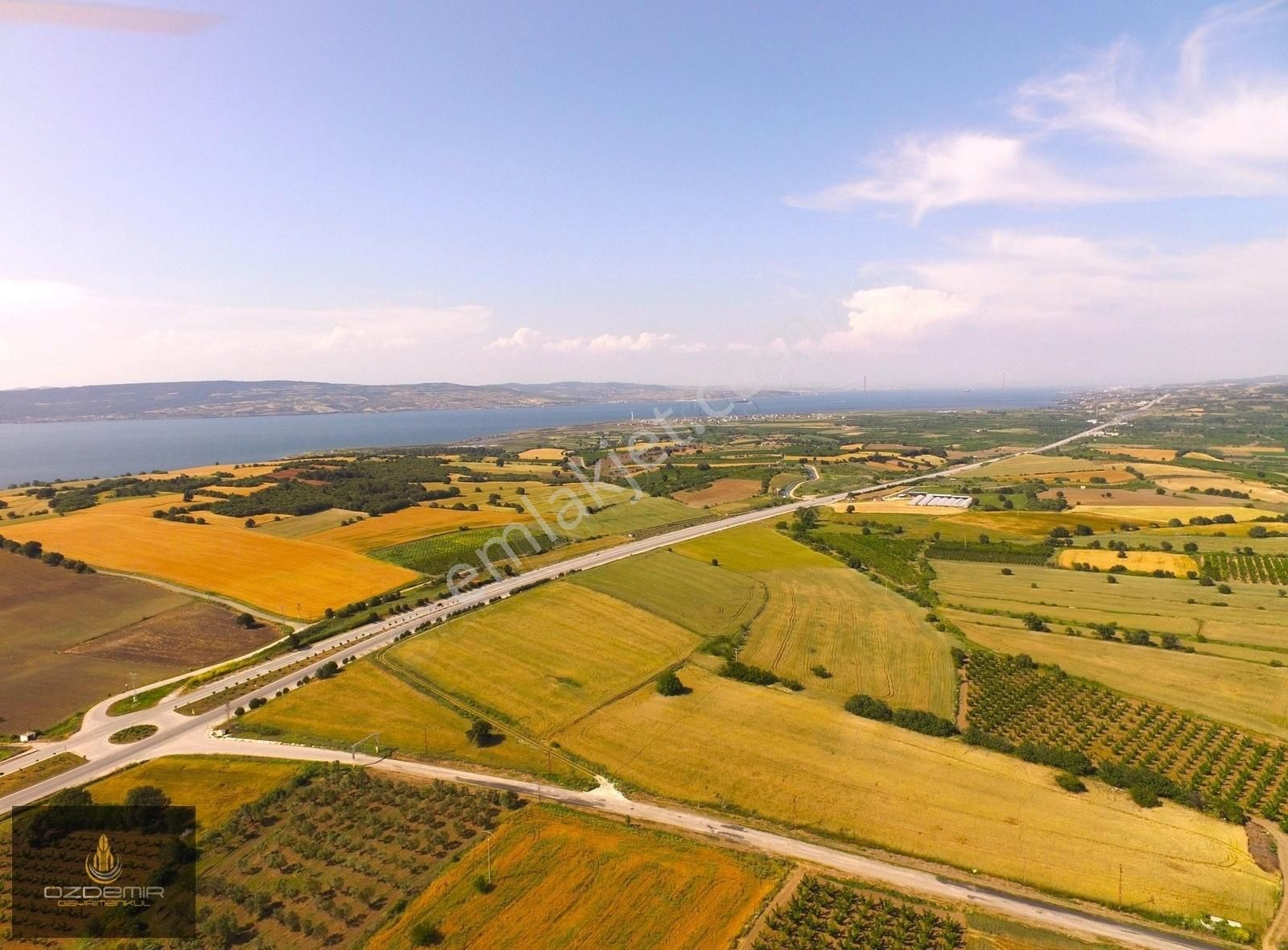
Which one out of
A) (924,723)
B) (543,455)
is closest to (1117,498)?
(924,723)

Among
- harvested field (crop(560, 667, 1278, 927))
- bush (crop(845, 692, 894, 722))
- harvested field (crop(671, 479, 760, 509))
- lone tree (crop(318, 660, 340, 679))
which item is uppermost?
harvested field (crop(671, 479, 760, 509))

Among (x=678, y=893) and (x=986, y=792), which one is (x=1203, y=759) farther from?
(x=678, y=893)

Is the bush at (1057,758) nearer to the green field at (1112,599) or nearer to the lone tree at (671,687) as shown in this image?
the lone tree at (671,687)

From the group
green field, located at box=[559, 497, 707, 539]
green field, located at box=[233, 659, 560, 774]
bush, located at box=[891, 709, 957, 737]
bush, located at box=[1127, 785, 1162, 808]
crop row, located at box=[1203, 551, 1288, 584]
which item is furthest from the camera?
green field, located at box=[559, 497, 707, 539]

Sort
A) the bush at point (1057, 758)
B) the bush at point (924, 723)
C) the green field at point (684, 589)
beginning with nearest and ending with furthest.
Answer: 1. the bush at point (1057, 758)
2. the bush at point (924, 723)
3. the green field at point (684, 589)

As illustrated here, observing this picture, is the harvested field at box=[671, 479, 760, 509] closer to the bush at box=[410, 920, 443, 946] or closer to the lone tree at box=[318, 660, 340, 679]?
the lone tree at box=[318, 660, 340, 679]


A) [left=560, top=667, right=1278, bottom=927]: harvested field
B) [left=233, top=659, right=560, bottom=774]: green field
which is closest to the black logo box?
[left=233, top=659, right=560, bottom=774]: green field

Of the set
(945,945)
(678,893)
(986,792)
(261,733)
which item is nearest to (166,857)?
(261,733)

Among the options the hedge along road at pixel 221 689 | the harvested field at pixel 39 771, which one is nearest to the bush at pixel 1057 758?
the hedge along road at pixel 221 689
